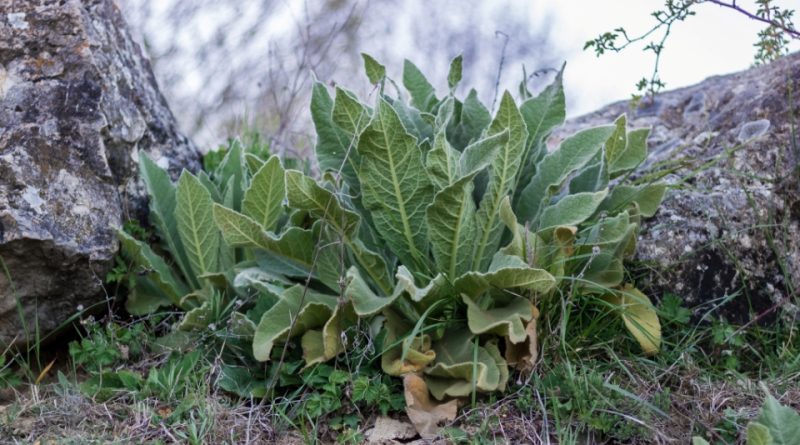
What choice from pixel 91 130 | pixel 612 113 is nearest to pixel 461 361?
pixel 91 130

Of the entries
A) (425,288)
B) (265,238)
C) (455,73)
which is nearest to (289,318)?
(265,238)

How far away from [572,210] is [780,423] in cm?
86

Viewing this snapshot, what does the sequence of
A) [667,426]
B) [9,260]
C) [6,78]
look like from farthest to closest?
1. [6,78]
2. [9,260]
3. [667,426]

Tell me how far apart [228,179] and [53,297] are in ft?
2.46

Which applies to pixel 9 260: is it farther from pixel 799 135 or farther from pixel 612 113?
pixel 612 113

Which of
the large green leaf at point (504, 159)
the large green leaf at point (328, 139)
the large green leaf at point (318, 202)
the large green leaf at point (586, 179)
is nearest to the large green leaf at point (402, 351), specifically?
the large green leaf at point (318, 202)

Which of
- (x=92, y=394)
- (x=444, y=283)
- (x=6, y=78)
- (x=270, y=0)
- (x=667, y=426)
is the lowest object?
(x=667, y=426)

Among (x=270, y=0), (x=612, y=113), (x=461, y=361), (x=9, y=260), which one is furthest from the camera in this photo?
(x=270, y=0)

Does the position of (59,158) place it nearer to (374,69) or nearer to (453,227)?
(374,69)

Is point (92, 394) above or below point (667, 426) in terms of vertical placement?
above

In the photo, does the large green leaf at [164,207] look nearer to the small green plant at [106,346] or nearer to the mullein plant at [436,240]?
the mullein plant at [436,240]

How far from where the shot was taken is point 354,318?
2.26 m

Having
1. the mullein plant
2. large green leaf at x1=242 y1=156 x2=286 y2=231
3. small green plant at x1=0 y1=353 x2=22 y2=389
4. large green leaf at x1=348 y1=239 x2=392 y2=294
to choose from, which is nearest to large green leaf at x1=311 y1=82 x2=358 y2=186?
the mullein plant

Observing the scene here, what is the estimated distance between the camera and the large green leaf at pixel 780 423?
1656 millimetres
